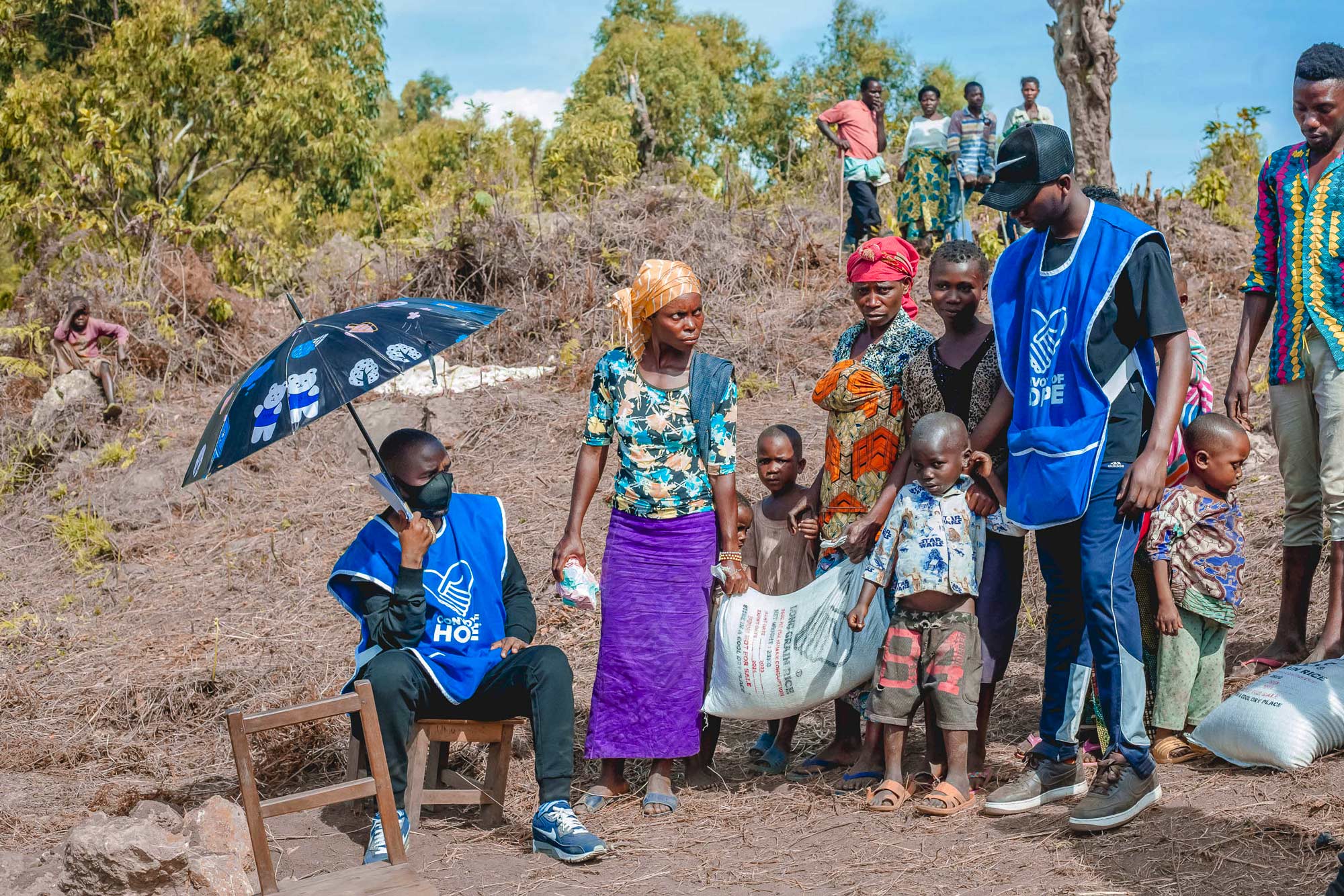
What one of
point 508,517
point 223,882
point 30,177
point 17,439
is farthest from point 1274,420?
point 30,177

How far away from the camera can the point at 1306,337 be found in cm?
452

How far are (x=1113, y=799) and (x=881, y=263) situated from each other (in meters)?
2.01

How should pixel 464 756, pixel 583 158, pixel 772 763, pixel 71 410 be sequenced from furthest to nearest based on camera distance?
pixel 583 158 < pixel 71 410 < pixel 464 756 < pixel 772 763

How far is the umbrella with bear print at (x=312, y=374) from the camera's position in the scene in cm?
364

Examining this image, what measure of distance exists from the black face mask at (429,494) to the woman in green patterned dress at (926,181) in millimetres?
7927

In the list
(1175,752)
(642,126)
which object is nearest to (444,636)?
(1175,752)

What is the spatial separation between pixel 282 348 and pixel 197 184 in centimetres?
1650

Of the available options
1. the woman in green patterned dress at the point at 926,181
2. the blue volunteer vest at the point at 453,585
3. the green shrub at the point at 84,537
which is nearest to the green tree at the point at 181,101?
the green shrub at the point at 84,537

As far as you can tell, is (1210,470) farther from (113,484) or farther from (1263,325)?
(113,484)

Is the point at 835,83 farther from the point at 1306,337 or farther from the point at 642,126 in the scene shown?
the point at 1306,337

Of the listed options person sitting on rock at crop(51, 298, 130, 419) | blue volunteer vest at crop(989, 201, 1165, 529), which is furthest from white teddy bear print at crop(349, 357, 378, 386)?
person sitting on rock at crop(51, 298, 130, 419)

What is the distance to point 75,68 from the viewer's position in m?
16.5

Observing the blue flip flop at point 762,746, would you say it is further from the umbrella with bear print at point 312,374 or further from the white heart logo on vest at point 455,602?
the umbrella with bear print at point 312,374

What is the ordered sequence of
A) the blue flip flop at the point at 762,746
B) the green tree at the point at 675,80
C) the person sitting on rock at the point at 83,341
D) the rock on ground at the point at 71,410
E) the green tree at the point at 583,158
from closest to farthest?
the blue flip flop at the point at 762,746 < the rock on ground at the point at 71,410 < the person sitting on rock at the point at 83,341 < the green tree at the point at 583,158 < the green tree at the point at 675,80
